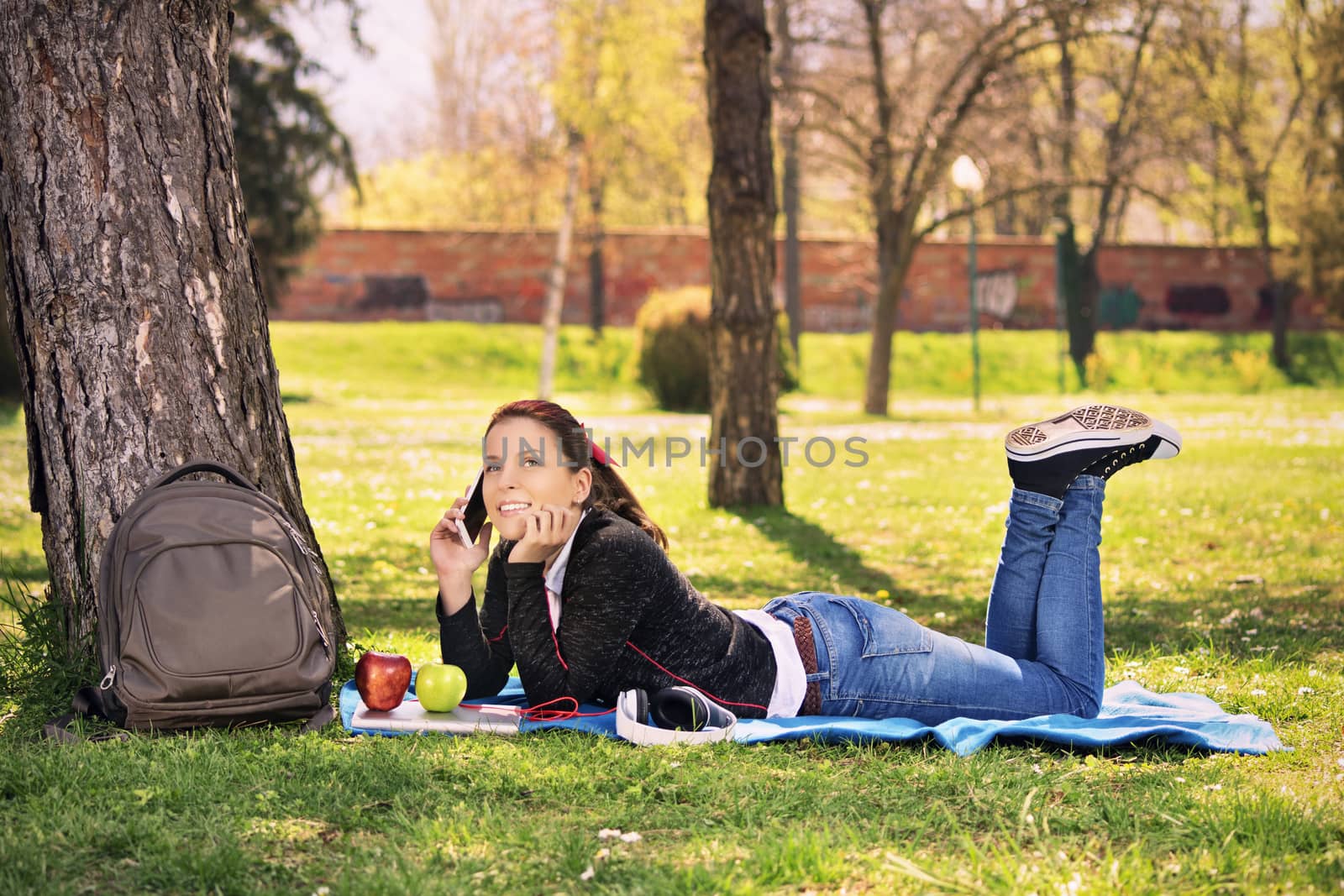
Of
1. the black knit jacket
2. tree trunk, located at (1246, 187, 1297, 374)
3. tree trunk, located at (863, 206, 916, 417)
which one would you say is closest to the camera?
the black knit jacket

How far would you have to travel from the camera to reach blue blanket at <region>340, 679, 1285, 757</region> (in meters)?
3.64

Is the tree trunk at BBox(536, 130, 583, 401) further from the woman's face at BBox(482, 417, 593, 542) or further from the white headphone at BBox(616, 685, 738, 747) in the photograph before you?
the white headphone at BBox(616, 685, 738, 747)

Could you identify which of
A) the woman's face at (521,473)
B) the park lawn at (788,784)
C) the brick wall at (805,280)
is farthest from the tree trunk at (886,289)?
the woman's face at (521,473)

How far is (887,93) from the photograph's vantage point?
1948 cm

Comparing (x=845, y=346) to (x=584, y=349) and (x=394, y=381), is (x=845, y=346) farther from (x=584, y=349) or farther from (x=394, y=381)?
(x=394, y=381)

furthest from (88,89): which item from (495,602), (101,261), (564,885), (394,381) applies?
(394,381)

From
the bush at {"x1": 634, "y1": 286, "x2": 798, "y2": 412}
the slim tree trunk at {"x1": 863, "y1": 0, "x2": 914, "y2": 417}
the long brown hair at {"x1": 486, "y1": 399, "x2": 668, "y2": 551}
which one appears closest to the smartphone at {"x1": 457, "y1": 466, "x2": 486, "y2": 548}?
the long brown hair at {"x1": 486, "y1": 399, "x2": 668, "y2": 551}

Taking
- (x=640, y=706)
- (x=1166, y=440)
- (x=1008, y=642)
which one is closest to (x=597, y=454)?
(x=640, y=706)

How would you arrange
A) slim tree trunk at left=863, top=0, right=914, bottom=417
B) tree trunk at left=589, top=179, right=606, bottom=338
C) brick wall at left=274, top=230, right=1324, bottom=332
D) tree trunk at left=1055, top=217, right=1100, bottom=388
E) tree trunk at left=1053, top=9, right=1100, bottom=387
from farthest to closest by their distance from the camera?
brick wall at left=274, top=230, right=1324, bottom=332 < tree trunk at left=589, top=179, right=606, bottom=338 < tree trunk at left=1055, top=217, right=1100, bottom=388 < tree trunk at left=1053, top=9, right=1100, bottom=387 < slim tree trunk at left=863, top=0, right=914, bottom=417

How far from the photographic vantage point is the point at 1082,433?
155 inches

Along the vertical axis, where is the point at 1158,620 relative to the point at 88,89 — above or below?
below

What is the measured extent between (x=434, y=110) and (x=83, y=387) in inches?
1761

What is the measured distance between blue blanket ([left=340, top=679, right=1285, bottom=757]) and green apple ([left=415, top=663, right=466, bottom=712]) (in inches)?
7.0

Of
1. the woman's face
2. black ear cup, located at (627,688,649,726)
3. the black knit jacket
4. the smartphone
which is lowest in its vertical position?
black ear cup, located at (627,688,649,726)
